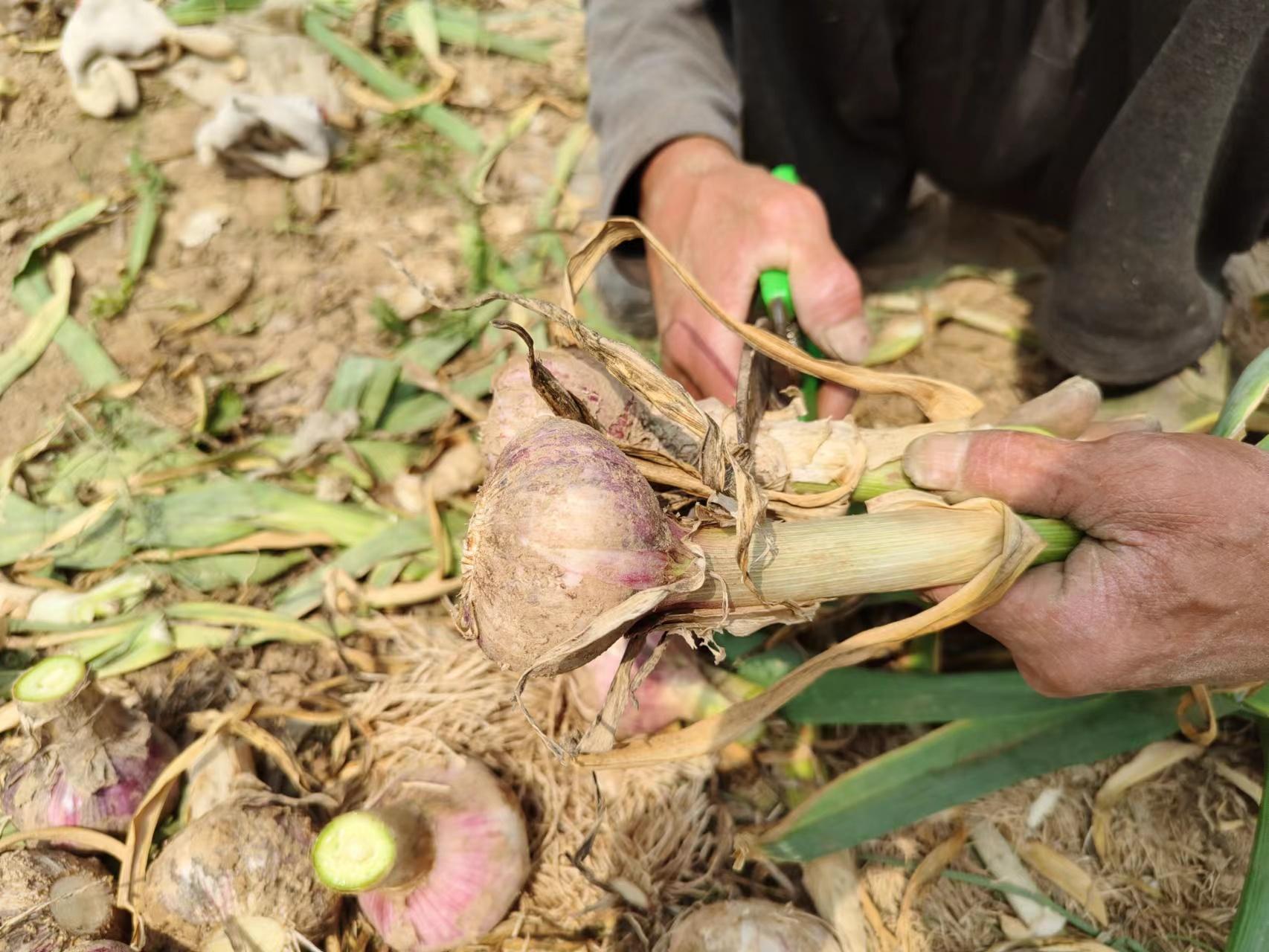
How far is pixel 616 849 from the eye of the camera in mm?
1237

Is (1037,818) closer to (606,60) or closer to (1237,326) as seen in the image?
(1237,326)

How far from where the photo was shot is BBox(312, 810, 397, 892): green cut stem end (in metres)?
1.04

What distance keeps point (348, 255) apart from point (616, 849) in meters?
1.51

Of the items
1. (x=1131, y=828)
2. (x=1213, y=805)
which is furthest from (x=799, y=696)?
(x=1213, y=805)

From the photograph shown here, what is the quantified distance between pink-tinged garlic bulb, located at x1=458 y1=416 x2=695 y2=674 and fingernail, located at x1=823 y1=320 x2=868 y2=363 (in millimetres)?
511

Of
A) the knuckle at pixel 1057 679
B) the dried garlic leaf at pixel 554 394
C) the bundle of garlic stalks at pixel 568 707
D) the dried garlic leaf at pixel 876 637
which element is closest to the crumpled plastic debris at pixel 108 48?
the bundle of garlic stalks at pixel 568 707

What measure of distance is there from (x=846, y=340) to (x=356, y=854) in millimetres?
963

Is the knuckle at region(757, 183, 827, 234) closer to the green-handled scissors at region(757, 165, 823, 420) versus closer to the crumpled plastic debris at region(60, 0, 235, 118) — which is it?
the green-handled scissors at region(757, 165, 823, 420)

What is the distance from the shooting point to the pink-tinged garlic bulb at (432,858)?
1.06 m

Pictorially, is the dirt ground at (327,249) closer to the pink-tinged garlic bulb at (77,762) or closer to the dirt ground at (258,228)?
the dirt ground at (258,228)

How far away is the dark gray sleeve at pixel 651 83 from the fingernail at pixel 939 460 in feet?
2.72

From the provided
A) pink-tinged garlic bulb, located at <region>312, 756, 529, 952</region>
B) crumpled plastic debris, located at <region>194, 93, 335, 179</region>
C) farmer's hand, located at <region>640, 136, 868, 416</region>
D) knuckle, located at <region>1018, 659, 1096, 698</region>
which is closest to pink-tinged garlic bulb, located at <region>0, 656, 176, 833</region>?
pink-tinged garlic bulb, located at <region>312, 756, 529, 952</region>

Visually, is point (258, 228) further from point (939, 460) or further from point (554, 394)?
point (939, 460)

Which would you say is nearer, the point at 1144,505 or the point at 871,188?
the point at 1144,505
